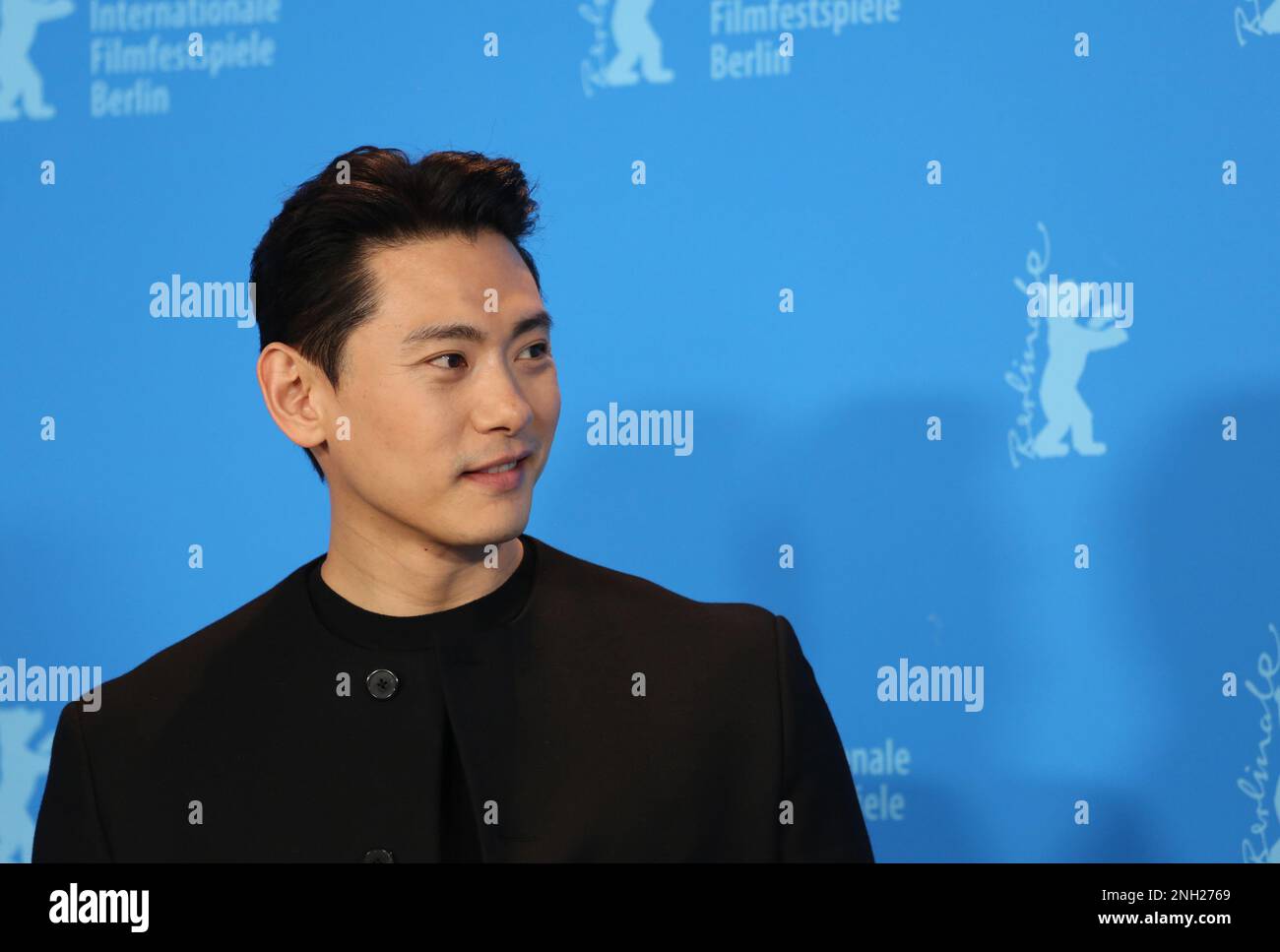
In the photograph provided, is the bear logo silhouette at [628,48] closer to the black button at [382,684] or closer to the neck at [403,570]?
the neck at [403,570]

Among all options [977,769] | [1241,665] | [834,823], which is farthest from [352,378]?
[1241,665]

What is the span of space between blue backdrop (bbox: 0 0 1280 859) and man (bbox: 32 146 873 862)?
0.64 metres

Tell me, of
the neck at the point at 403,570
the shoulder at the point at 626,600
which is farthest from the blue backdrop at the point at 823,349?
the neck at the point at 403,570

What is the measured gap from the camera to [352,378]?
1638 mm

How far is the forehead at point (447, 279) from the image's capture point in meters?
1.61

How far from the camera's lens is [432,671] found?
1649 millimetres

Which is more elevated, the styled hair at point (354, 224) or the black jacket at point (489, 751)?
the styled hair at point (354, 224)

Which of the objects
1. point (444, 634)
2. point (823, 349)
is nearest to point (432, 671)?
point (444, 634)

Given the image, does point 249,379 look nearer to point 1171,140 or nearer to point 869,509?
point 869,509

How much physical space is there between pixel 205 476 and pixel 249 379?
18 cm

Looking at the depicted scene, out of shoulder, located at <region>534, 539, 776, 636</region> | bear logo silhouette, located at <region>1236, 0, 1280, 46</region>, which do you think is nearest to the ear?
shoulder, located at <region>534, 539, 776, 636</region>

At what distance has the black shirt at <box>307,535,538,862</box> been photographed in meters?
1.62

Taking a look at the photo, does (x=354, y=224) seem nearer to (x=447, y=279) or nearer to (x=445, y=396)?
(x=447, y=279)

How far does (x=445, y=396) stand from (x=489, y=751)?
15.6 inches
